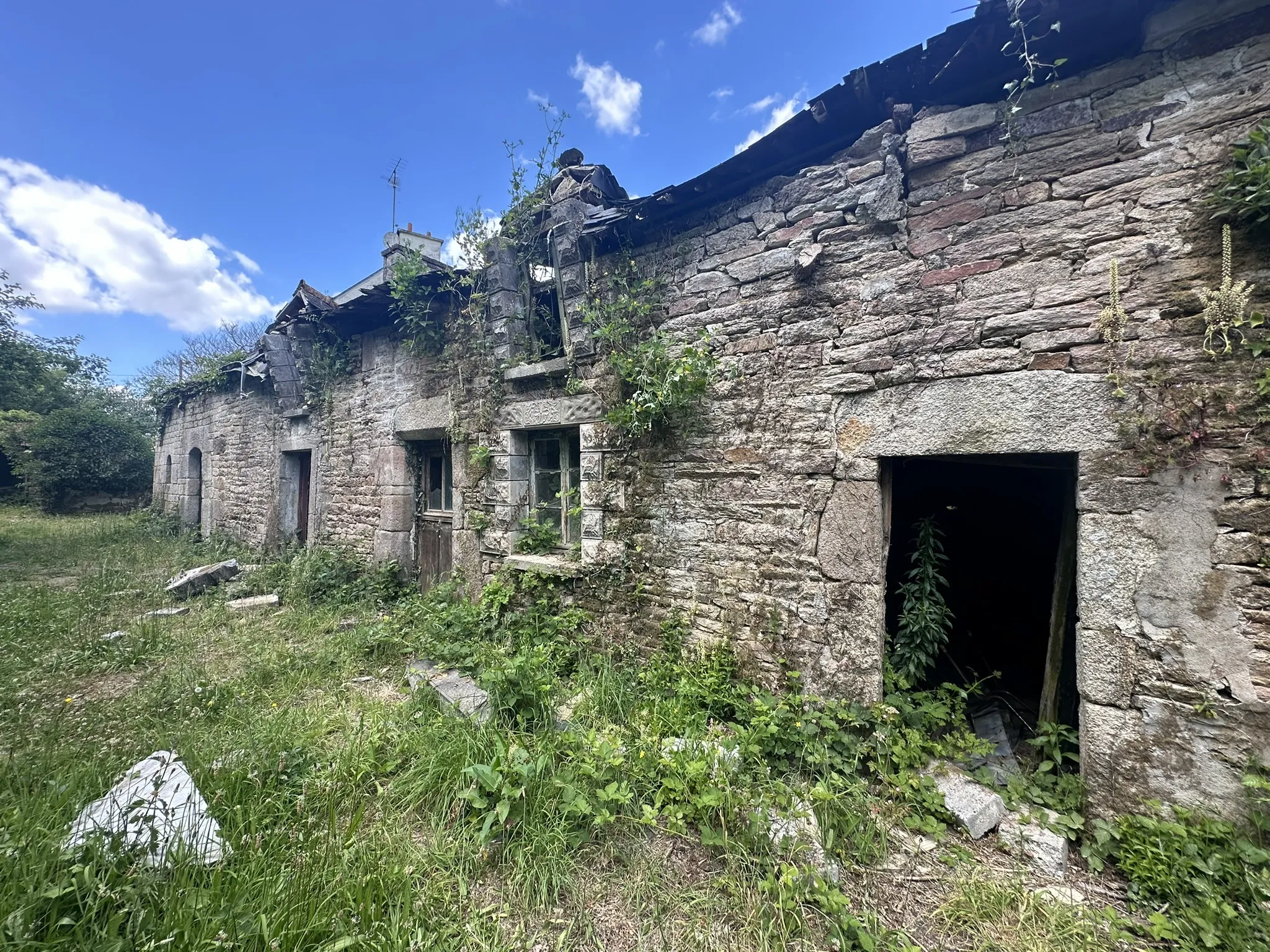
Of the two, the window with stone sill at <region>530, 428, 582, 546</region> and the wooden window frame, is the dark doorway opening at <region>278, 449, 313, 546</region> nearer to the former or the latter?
the wooden window frame

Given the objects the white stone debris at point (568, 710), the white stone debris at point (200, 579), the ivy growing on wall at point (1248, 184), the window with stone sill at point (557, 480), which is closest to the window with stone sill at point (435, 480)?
the window with stone sill at point (557, 480)

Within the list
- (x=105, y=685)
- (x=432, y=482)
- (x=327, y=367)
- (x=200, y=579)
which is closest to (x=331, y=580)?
(x=432, y=482)

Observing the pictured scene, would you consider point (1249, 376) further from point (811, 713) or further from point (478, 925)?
point (478, 925)

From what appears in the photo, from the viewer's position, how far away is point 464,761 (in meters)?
2.61

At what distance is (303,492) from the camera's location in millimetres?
7738

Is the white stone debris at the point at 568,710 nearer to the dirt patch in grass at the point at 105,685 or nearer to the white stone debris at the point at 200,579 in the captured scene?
the dirt patch in grass at the point at 105,685

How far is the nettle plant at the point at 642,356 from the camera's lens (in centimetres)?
335

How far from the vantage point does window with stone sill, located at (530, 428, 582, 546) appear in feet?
15.0

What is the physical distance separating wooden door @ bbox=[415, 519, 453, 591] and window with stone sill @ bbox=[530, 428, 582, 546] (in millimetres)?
1580

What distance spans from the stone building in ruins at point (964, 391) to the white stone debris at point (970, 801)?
41cm

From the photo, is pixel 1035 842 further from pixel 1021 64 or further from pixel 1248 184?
pixel 1021 64

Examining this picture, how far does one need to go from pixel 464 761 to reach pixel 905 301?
349cm

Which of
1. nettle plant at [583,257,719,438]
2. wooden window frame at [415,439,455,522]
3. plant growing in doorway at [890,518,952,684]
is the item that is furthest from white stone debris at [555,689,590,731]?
wooden window frame at [415,439,455,522]

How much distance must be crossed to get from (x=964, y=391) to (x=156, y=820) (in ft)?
13.4
